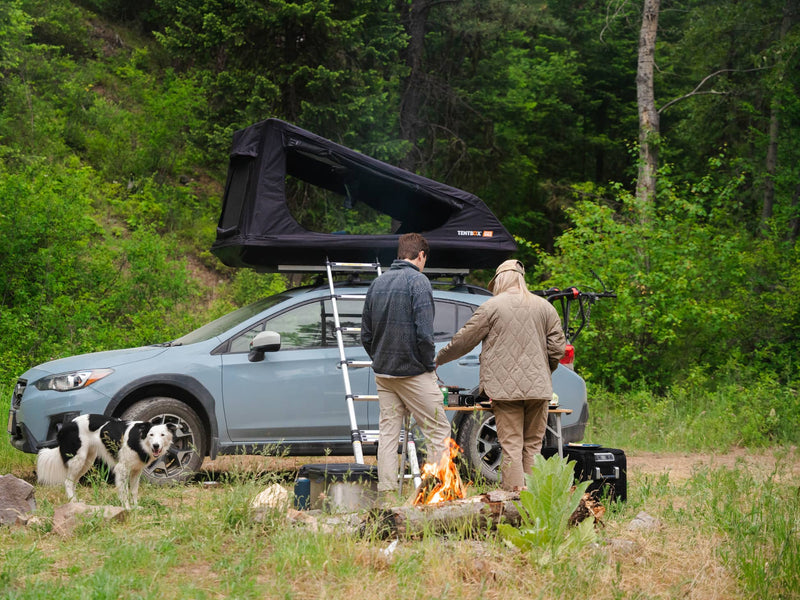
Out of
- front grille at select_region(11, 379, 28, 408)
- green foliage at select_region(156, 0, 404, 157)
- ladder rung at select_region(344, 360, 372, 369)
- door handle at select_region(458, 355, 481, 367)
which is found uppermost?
green foliage at select_region(156, 0, 404, 157)

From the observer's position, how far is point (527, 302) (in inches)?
281

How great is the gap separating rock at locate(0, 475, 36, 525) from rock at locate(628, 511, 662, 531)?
158 inches

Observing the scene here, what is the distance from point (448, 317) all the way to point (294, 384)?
65.5 inches

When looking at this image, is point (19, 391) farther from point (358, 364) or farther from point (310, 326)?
point (358, 364)

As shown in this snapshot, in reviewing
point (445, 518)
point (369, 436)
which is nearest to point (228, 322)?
point (369, 436)

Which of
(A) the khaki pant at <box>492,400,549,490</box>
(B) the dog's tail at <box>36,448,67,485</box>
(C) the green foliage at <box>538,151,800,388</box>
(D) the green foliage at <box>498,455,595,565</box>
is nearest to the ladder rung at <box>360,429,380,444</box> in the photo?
(A) the khaki pant at <box>492,400,549,490</box>

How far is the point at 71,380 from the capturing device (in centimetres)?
801

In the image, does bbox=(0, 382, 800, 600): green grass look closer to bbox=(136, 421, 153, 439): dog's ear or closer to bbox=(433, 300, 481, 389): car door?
bbox=(136, 421, 153, 439): dog's ear

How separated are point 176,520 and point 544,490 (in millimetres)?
2262

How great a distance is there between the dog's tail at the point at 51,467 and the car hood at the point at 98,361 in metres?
1.03

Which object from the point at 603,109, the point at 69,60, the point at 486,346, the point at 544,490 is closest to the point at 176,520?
the point at 544,490

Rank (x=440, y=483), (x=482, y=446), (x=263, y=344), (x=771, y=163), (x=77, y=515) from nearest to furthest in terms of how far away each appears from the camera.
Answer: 1. (x=77, y=515)
2. (x=440, y=483)
3. (x=263, y=344)
4. (x=482, y=446)
5. (x=771, y=163)

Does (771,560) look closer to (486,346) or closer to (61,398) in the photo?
(486,346)

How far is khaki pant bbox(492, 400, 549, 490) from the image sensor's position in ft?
23.0
